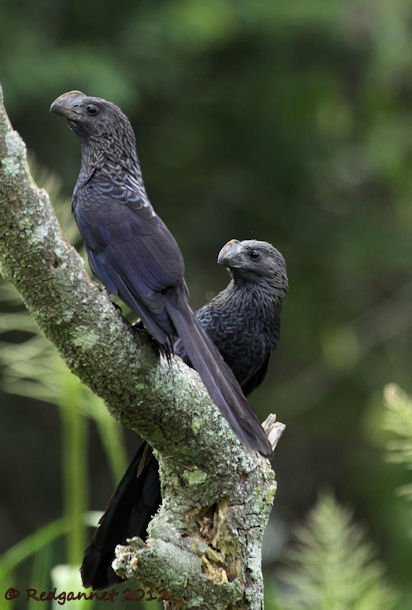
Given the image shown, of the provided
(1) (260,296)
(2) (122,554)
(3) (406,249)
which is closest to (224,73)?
(3) (406,249)

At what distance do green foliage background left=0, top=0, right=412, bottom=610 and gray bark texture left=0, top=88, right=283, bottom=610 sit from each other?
3523mm

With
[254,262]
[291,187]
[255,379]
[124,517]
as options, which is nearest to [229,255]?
[254,262]

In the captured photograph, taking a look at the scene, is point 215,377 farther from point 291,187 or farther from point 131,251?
point 291,187

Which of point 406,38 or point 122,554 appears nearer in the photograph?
point 122,554

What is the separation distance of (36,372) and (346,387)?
3.86m

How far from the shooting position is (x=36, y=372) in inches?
140

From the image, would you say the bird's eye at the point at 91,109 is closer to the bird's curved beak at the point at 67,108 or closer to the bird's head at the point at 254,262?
the bird's curved beak at the point at 67,108

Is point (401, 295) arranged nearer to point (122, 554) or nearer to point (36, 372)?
point (36, 372)

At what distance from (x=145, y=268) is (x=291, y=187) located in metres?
4.18

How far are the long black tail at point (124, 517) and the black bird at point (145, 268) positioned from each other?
19.4 inches

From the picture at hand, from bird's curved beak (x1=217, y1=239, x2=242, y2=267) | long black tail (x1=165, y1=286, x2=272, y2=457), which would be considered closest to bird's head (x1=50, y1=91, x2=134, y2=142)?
bird's curved beak (x1=217, y1=239, x2=242, y2=267)

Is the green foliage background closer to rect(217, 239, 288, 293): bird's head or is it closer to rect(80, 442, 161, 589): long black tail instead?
rect(217, 239, 288, 293): bird's head

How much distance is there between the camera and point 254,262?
3635mm

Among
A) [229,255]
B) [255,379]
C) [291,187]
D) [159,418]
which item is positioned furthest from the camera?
[291,187]
